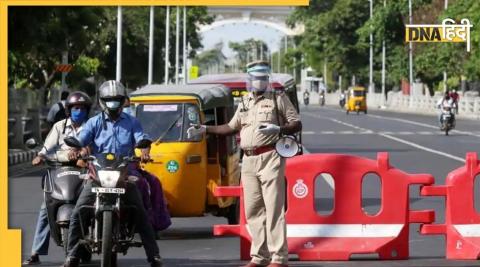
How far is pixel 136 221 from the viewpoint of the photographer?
34.3 feet

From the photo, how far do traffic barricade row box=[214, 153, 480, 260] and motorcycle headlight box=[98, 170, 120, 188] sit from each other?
219cm

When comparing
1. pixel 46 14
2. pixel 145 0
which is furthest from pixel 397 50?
pixel 145 0

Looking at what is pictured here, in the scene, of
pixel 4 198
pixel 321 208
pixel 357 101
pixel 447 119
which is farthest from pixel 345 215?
pixel 357 101

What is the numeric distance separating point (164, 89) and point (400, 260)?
4.28 metres

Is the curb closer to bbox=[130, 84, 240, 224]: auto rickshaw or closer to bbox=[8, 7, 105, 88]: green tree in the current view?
bbox=[8, 7, 105, 88]: green tree

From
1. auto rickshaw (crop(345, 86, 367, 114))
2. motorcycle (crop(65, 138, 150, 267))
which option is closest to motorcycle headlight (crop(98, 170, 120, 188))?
motorcycle (crop(65, 138, 150, 267))

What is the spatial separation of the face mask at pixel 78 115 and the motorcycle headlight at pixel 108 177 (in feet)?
5.28

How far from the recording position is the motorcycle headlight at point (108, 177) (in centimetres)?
998

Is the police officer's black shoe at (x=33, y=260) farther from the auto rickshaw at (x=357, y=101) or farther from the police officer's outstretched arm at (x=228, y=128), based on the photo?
the auto rickshaw at (x=357, y=101)

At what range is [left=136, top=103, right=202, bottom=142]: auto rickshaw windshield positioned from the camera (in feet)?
47.2

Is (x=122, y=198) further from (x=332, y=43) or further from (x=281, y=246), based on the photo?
(x=332, y=43)

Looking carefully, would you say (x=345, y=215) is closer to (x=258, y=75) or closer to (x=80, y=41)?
Answer: (x=258, y=75)

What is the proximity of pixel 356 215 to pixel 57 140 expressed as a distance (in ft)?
9.78

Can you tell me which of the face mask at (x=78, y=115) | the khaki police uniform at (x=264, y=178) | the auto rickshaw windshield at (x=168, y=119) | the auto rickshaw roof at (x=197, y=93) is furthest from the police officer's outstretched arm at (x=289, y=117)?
the auto rickshaw roof at (x=197, y=93)
